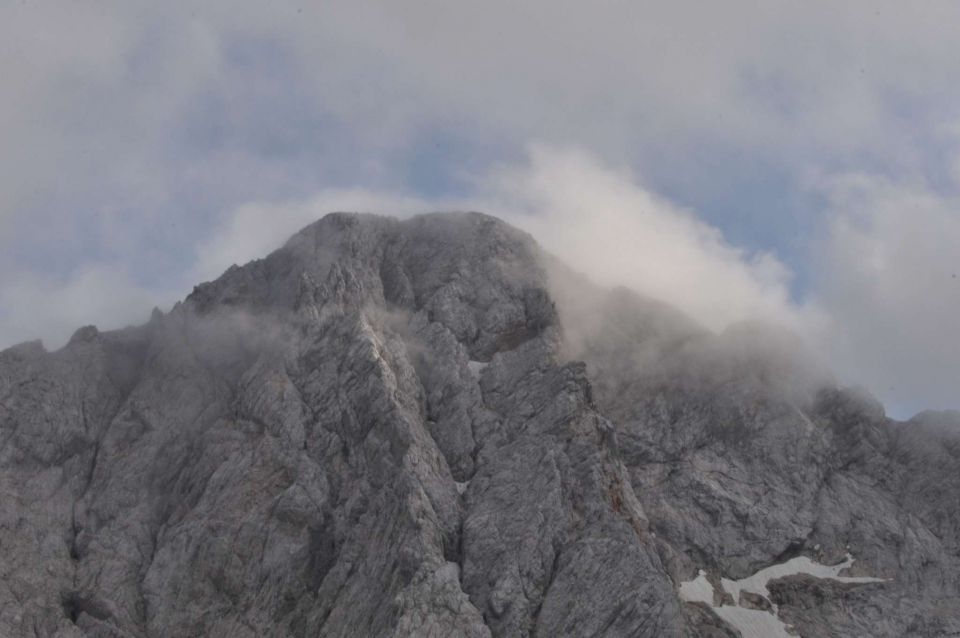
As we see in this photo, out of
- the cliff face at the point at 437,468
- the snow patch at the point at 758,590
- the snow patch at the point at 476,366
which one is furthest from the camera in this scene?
the snow patch at the point at 476,366

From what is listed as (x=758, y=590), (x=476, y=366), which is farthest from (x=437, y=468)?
(x=758, y=590)

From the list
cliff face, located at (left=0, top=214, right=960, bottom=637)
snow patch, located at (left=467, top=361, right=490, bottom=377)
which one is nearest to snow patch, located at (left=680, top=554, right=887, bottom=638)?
cliff face, located at (left=0, top=214, right=960, bottom=637)

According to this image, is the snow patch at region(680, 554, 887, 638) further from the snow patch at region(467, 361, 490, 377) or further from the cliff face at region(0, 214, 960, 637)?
the snow patch at region(467, 361, 490, 377)

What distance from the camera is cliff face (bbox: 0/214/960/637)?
7988cm

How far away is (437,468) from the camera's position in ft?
286

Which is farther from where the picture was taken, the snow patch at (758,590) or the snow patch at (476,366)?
the snow patch at (476,366)

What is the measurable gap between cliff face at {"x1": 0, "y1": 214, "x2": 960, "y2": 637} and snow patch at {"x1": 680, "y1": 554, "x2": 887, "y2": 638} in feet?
2.32

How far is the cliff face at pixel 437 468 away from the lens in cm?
7988

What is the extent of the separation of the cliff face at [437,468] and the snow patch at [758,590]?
71cm

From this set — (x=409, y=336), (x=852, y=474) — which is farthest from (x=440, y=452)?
(x=852, y=474)

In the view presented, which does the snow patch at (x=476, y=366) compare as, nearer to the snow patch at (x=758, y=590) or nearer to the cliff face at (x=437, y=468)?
the cliff face at (x=437, y=468)

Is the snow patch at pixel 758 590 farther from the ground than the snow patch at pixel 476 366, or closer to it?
closer to it

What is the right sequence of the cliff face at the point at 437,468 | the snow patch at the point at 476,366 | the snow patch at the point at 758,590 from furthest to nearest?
the snow patch at the point at 476,366 < the snow patch at the point at 758,590 < the cliff face at the point at 437,468

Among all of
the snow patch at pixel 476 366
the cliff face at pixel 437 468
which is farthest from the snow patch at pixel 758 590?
the snow patch at pixel 476 366
